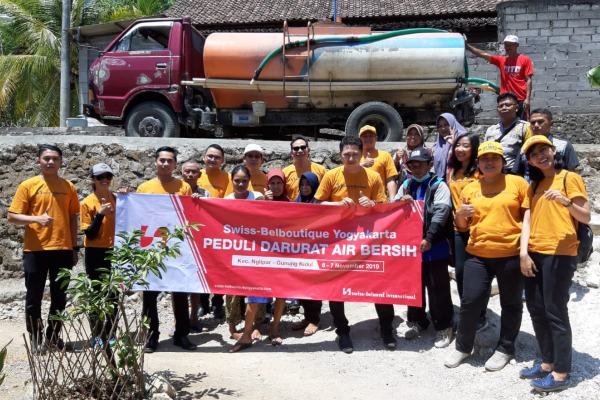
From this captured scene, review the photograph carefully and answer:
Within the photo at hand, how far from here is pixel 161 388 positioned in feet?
13.1

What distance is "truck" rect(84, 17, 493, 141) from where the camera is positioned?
8.16 m

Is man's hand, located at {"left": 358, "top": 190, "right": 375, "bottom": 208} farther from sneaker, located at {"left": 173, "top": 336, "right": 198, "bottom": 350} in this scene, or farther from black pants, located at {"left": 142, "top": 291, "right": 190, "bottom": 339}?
sneaker, located at {"left": 173, "top": 336, "right": 198, "bottom": 350}

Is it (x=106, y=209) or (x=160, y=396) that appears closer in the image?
(x=160, y=396)

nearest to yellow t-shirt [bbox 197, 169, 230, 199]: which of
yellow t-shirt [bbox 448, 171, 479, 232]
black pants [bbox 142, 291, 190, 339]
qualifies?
black pants [bbox 142, 291, 190, 339]

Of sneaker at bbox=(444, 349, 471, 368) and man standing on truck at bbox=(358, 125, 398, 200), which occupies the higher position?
man standing on truck at bbox=(358, 125, 398, 200)

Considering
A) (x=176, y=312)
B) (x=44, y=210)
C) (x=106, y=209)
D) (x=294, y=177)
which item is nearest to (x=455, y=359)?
(x=294, y=177)

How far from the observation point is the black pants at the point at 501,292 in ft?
13.9

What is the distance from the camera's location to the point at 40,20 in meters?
18.1

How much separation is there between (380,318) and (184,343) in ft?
5.68

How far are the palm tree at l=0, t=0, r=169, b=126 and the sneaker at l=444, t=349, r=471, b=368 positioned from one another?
15.7 meters

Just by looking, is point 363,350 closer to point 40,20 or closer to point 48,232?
point 48,232

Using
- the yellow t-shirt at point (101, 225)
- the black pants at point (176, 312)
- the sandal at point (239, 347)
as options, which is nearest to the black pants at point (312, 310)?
the sandal at point (239, 347)

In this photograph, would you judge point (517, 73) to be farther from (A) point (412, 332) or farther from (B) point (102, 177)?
(B) point (102, 177)

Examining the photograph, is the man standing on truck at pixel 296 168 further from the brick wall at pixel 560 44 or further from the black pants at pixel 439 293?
the brick wall at pixel 560 44
